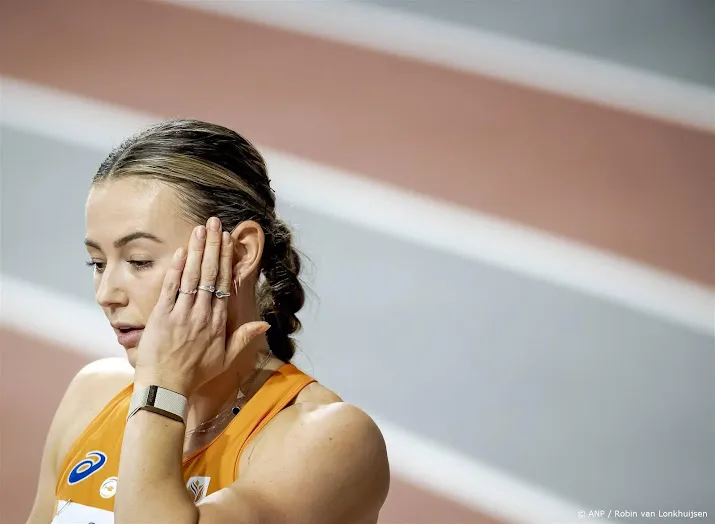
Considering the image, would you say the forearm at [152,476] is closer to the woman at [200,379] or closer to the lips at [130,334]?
the woman at [200,379]

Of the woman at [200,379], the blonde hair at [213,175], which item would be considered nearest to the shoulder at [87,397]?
the woman at [200,379]

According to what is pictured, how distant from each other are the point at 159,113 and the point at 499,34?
1.01m

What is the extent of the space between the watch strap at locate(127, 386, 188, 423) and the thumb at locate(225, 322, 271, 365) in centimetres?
11

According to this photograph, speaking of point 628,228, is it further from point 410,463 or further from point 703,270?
point 410,463

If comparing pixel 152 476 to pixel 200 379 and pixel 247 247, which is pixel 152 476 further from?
pixel 247 247

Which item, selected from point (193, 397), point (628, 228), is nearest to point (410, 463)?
point (628, 228)

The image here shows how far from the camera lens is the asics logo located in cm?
131

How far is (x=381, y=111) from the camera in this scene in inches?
99.5

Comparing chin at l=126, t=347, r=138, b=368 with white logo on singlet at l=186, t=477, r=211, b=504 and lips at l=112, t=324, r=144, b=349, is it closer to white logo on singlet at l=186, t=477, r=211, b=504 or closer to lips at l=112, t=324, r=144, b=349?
lips at l=112, t=324, r=144, b=349

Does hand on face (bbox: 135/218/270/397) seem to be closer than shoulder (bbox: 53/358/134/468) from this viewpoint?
Yes

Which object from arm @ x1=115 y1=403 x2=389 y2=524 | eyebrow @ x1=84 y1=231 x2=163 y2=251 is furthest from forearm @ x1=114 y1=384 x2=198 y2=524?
eyebrow @ x1=84 y1=231 x2=163 y2=251

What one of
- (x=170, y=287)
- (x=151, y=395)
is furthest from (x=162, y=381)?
(x=170, y=287)

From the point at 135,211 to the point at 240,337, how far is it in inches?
8.8

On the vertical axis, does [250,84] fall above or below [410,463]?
above
